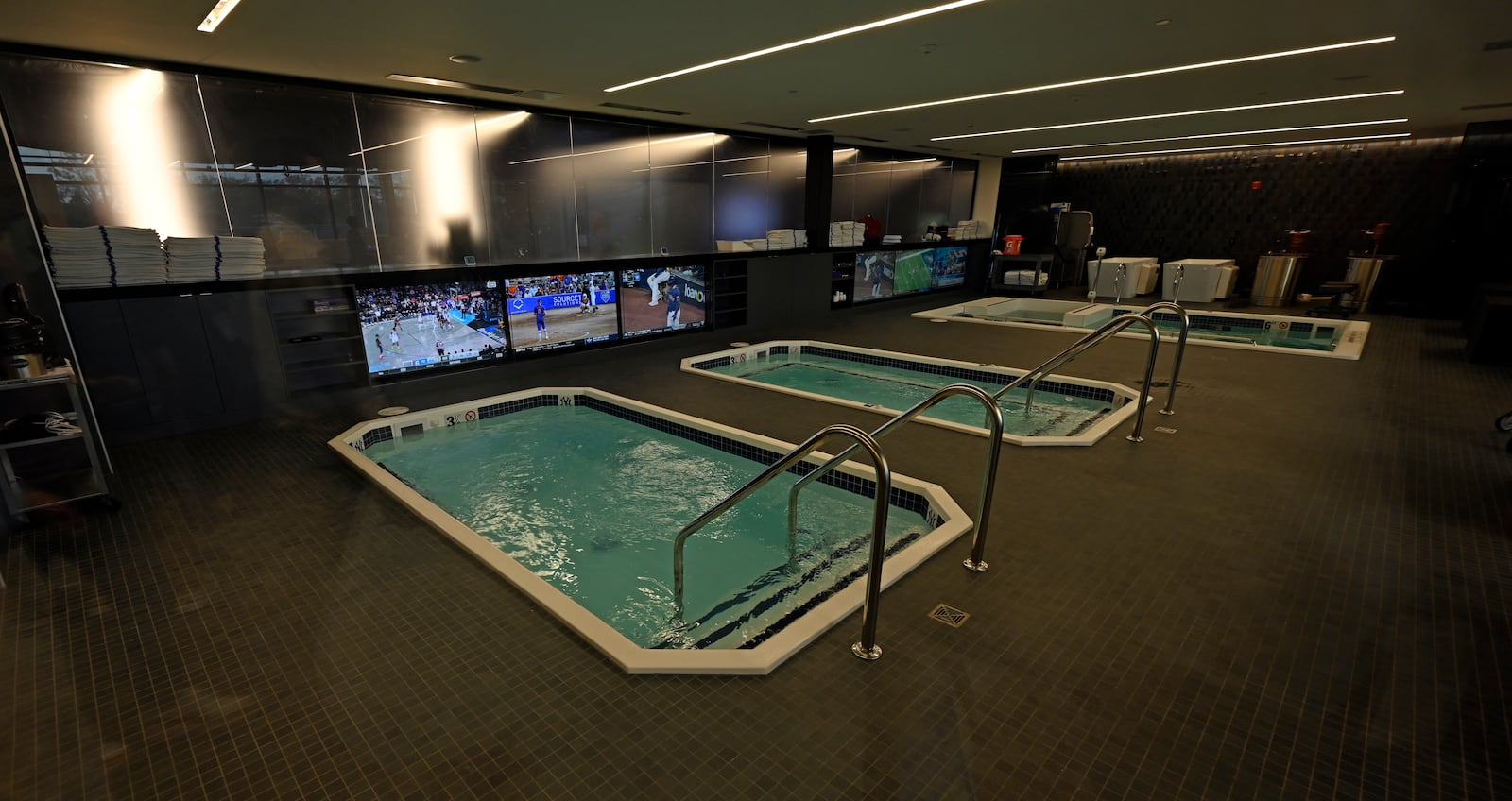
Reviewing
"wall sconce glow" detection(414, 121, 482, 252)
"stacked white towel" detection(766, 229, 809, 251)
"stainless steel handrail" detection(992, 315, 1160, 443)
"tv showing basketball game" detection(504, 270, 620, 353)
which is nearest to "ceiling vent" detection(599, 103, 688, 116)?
"wall sconce glow" detection(414, 121, 482, 252)

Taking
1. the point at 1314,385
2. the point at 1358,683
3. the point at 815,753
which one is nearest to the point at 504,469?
the point at 815,753

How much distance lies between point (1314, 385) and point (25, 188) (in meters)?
9.78

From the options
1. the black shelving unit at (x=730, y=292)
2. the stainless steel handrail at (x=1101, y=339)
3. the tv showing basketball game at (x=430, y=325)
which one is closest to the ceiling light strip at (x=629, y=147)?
the tv showing basketball game at (x=430, y=325)

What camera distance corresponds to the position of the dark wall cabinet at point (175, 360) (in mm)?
4086

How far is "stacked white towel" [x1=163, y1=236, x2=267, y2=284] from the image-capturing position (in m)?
4.36

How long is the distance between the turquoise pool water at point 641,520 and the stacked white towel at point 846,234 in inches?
211

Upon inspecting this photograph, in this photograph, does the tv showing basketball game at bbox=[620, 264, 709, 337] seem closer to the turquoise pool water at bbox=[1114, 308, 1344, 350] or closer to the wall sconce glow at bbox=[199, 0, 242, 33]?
the wall sconce glow at bbox=[199, 0, 242, 33]

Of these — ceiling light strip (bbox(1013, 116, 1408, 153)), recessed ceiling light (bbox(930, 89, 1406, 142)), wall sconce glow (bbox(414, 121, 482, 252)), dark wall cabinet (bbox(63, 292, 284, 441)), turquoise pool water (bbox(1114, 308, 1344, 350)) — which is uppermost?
ceiling light strip (bbox(1013, 116, 1408, 153))

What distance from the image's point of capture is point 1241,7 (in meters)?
2.94

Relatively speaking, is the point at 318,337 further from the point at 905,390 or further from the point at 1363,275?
the point at 1363,275

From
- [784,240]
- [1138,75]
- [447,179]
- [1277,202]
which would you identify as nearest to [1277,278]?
[1277,202]

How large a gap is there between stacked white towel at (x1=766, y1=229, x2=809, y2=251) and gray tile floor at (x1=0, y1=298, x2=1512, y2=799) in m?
5.62

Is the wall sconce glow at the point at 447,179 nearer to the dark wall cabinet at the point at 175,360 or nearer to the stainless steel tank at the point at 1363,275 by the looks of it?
the dark wall cabinet at the point at 175,360

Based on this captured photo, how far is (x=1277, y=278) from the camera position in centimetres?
976
